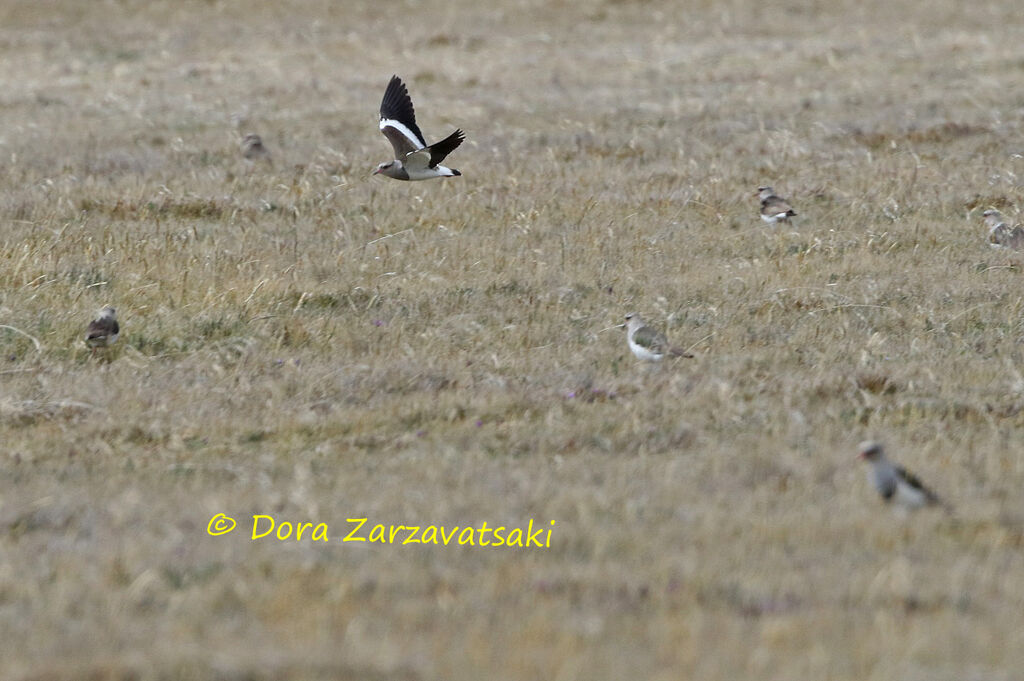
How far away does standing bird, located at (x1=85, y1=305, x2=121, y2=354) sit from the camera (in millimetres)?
10164

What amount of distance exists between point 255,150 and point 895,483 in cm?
1449

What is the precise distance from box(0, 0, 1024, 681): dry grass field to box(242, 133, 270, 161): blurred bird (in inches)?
6.3

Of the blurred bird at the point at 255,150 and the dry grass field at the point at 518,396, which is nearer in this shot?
the dry grass field at the point at 518,396

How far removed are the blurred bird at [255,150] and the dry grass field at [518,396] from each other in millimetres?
161

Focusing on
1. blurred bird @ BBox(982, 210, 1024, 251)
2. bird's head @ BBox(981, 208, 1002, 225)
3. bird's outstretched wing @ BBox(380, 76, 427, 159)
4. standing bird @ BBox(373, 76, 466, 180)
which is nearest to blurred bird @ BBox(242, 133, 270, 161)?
standing bird @ BBox(373, 76, 466, 180)

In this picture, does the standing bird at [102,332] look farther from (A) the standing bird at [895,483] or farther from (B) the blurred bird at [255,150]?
(B) the blurred bird at [255,150]

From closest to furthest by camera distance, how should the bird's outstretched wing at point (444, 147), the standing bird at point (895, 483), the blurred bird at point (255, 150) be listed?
the standing bird at point (895, 483) < the bird's outstretched wing at point (444, 147) < the blurred bird at point (255, 150)

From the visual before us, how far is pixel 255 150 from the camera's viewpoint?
19922 mm

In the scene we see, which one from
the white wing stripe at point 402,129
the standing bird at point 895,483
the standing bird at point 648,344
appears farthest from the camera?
the white wing stripe at point 402,129

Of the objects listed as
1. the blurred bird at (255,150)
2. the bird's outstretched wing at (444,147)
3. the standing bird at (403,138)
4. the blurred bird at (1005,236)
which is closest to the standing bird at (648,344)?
the bird's outstretched wing at (444,147)

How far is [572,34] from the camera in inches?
1423

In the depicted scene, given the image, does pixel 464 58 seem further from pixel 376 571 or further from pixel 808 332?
pixel 376 571

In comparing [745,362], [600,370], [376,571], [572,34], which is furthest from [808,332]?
[572,34]

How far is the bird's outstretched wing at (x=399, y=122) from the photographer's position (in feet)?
50.6
